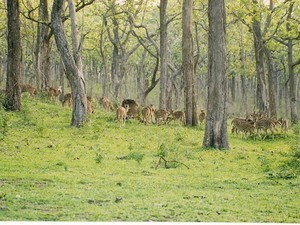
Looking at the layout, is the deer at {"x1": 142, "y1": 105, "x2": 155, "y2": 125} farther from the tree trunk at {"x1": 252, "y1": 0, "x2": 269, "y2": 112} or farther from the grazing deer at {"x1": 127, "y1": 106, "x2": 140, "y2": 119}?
the tree trunk at {"x1": 252, "y1": 0, "x2": 269, "y2": 112}

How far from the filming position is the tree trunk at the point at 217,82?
34.4 ft

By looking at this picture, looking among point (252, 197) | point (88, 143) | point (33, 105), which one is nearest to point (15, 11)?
point (33, 105)

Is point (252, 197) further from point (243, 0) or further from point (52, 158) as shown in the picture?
point (243, 0)

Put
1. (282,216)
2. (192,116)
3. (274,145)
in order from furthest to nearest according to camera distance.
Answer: (192,116)
(274,145)
(282,216)

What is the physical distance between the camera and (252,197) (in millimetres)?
6309

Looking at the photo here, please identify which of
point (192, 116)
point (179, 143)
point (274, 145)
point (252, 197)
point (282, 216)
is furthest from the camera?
point (192, 116)

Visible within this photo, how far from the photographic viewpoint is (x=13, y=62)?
43.2ft

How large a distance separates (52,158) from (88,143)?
1889 millimetres

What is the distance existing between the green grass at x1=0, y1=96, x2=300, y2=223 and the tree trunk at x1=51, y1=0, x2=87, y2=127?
22.3 inches

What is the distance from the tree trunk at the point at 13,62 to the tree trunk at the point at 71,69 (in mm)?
1518

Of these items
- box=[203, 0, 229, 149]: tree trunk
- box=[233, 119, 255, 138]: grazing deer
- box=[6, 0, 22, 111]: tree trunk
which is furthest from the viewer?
box=[233, 119, 255, 138]: grazing deer

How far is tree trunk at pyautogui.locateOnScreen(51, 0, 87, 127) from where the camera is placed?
12199 mm

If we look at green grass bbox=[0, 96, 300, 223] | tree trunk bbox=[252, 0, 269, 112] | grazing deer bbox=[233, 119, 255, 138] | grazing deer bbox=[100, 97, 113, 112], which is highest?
tree trunk bbox=[252, 0, 269, 112]

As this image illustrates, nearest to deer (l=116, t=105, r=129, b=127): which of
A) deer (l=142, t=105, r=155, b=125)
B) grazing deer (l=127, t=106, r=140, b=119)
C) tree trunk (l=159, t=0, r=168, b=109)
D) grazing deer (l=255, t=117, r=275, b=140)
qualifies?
grazing deer (l=127, t=106, r=140, b=119)
